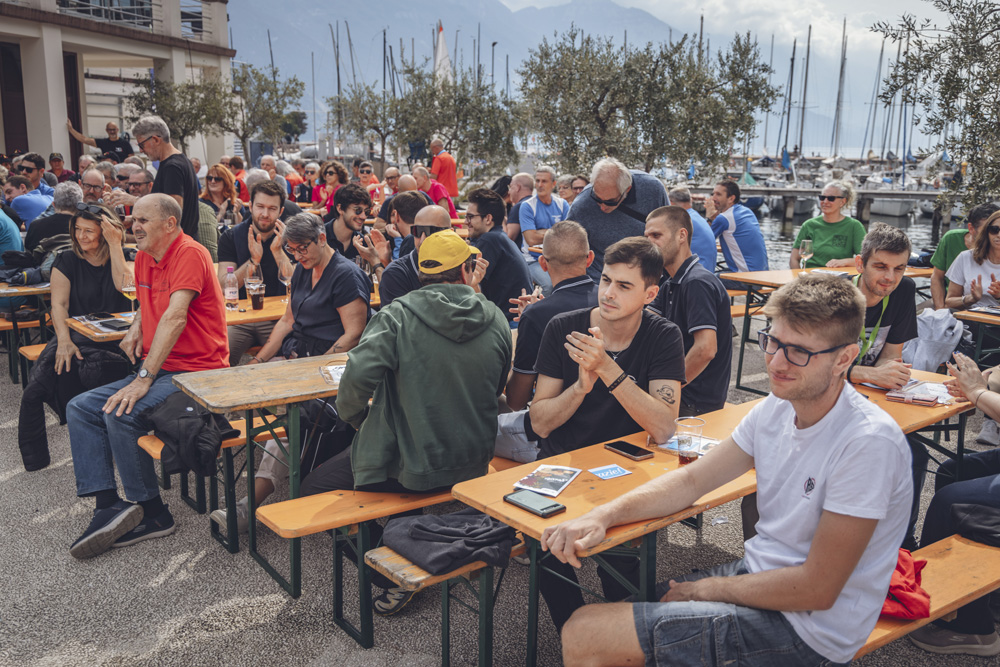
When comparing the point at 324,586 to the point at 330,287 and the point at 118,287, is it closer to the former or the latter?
the point at 330,287

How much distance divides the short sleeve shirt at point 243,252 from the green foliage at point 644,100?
10.6 m

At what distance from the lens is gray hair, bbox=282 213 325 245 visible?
4.40m

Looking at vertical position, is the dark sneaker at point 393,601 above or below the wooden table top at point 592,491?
below

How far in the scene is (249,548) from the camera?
146 inches

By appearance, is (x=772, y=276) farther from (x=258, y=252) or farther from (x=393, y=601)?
(x=393, y=601)

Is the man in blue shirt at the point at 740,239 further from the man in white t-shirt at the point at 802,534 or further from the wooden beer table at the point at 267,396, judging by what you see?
the man in white t-shirt at the point at 802,534

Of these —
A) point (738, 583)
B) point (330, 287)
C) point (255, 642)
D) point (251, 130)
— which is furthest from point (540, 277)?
point (251, 130)

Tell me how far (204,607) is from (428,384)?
4.79 feet

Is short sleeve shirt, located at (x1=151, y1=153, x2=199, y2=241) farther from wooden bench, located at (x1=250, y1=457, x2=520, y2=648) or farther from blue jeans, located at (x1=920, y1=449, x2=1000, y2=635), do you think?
blue jeans, located at (x1=920, y1=449, x2=1000, y2=635)

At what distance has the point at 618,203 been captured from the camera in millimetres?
5445

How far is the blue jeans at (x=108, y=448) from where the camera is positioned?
3.79 m

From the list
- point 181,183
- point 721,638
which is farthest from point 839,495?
point 181,183

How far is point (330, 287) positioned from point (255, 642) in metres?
2.16

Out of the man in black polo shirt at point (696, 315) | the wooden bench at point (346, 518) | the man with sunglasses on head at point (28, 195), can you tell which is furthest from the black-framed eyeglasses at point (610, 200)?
the man with sunglasses on head at point (28, 195)
